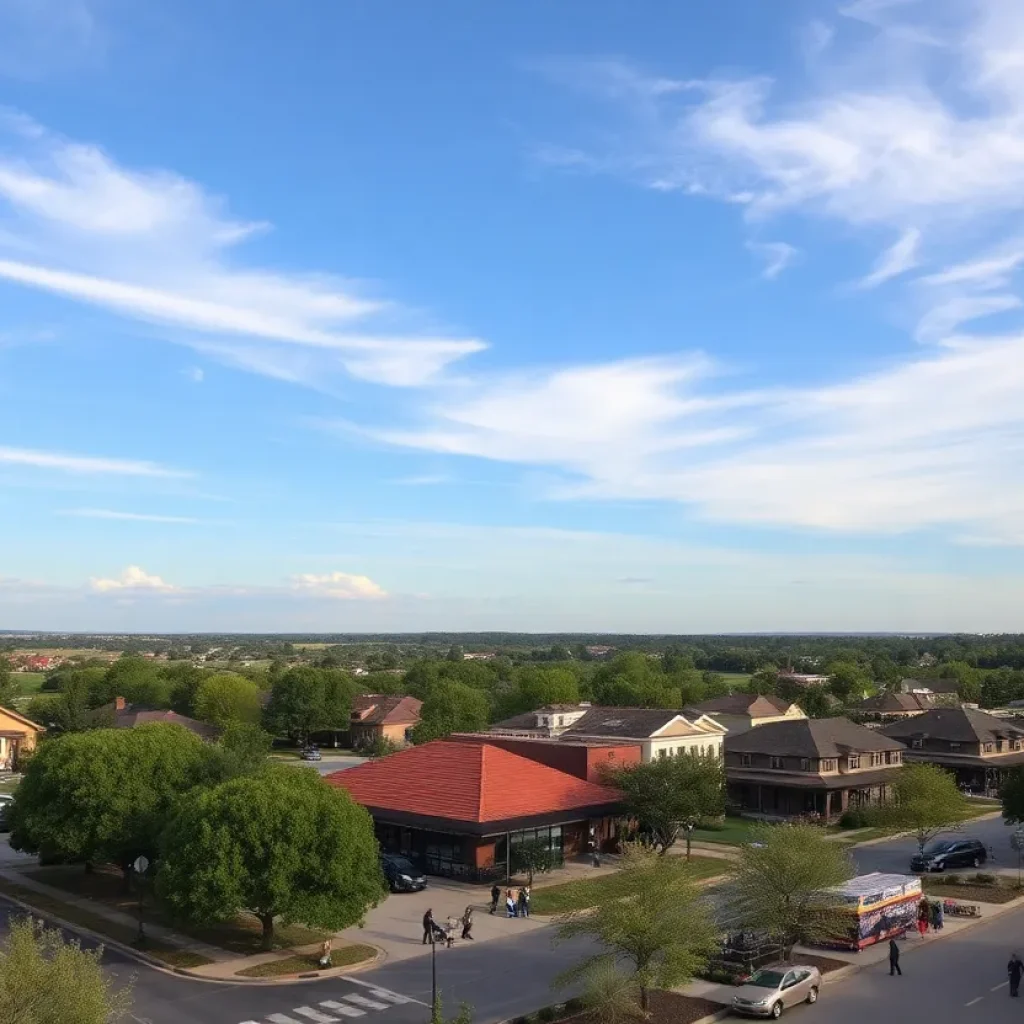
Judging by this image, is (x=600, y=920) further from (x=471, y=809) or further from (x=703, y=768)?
(x=703, y=768)

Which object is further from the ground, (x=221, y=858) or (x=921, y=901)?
(x=221, y=858)

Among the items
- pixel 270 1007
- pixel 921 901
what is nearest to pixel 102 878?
pixel 270 1007

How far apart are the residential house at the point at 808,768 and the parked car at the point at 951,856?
12.7m

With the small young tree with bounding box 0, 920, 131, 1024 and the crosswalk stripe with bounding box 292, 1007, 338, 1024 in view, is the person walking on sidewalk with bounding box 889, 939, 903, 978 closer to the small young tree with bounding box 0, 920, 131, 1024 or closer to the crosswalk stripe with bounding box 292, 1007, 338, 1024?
the crosswalk stripe with bounding box 292, 1007, 338, 1024

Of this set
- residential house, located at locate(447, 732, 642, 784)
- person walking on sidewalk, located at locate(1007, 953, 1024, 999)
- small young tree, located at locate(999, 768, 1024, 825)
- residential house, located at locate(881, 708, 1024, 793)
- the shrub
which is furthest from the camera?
residential house, located at locate(881, 708, 1024, 793)

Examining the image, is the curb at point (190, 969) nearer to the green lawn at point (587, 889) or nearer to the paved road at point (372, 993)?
the paved road at point (372, 993)

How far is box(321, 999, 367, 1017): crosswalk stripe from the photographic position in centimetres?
2973

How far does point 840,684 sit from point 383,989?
13422cm

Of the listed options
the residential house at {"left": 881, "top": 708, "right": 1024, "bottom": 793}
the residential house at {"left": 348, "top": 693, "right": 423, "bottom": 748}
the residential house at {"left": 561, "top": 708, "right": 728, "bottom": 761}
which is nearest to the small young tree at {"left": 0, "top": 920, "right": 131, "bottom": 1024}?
the residential house at {"left": 561, "top": 708, "right": 728, "bottom": 761}

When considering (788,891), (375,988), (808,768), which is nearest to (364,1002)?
(375,988)

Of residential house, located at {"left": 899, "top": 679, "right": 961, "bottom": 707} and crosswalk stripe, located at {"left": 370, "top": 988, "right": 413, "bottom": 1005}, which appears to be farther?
residential house, located at {"left": 899, "top": 679, "right": 961, "bottom": 707}

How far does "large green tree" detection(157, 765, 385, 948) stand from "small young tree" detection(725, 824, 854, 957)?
42.0 feet

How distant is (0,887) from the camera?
4681 cm

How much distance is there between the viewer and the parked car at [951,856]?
52.9 meters
